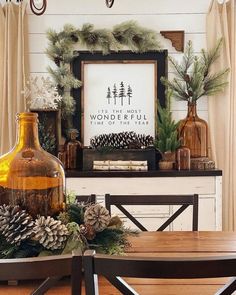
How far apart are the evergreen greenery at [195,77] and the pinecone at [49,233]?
98.2 inches

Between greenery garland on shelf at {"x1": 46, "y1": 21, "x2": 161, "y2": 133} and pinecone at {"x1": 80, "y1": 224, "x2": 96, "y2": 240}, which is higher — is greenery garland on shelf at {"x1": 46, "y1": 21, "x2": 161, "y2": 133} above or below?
above

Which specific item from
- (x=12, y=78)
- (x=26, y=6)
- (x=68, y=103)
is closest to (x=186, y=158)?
(x=68, y=103)

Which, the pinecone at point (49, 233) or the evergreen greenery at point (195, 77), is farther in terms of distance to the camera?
the evergreen greenery at point (195, 77)

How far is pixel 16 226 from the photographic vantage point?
3.95 feet

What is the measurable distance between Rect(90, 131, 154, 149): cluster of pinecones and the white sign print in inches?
4.8

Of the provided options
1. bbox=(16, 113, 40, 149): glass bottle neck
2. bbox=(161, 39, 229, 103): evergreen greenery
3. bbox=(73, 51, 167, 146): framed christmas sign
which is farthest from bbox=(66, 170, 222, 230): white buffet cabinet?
bbox=(16, 113, 40, 149): glass bottle neck

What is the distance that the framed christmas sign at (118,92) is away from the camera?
3.64m

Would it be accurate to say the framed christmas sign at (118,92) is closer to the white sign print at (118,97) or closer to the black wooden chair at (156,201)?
the white sign print at (118,97)

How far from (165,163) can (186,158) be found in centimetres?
17

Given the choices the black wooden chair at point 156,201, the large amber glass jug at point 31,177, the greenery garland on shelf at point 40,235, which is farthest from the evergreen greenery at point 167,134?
the greenery garland on shelf at point 40,235

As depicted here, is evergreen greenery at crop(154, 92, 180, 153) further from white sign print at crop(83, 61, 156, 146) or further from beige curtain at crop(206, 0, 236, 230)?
beige curtain at crop(206, 0, 236, 230)

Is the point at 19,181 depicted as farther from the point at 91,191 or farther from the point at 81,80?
the point at 81,80

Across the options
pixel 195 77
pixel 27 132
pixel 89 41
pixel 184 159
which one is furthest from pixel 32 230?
pixel 89 41

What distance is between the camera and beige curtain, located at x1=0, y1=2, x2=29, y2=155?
3572mm
